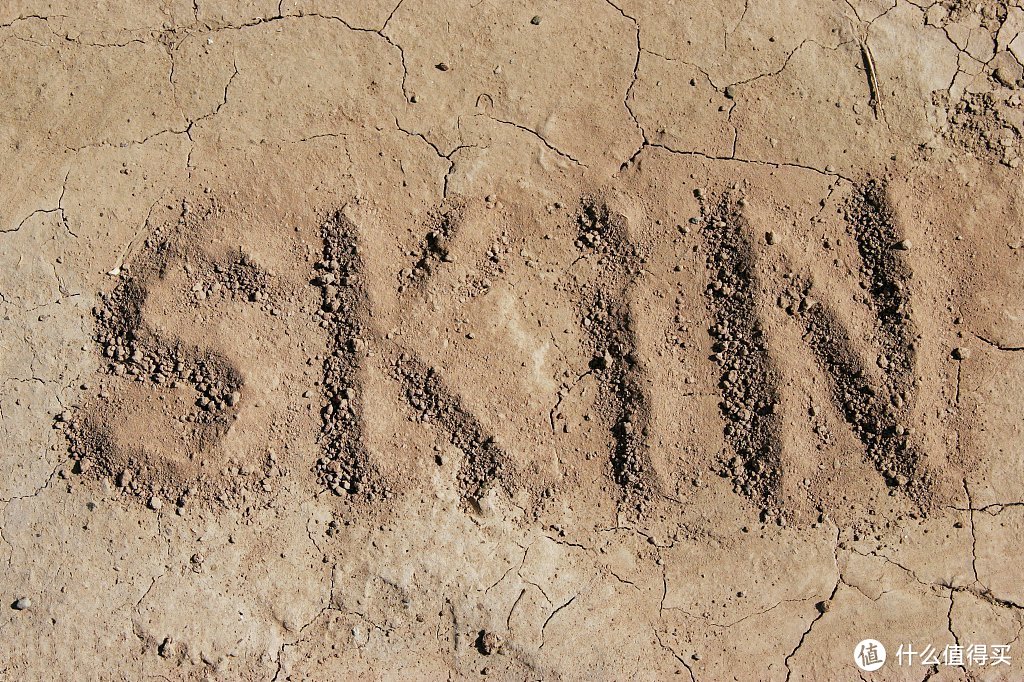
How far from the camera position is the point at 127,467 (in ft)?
10.5

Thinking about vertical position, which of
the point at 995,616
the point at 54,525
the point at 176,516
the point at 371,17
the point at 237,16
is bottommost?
the point at 54,525

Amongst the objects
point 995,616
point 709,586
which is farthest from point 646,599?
point 995,616

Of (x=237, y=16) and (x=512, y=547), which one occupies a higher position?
(x=237, y=16)

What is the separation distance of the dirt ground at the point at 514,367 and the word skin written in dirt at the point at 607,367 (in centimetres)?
2

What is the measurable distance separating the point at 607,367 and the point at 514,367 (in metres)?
0.44

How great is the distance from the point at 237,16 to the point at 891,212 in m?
3.28

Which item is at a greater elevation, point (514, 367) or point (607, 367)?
point (607, 367)

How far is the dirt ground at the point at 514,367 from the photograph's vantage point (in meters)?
3.17

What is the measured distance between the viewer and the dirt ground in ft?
10.4

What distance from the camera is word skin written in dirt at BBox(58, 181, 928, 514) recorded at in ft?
10.4

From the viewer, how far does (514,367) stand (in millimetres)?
3176

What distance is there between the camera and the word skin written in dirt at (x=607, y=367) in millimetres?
3160

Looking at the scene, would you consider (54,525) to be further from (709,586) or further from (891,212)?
(891,212)

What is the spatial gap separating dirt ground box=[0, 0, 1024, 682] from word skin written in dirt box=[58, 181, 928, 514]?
0.02 m
